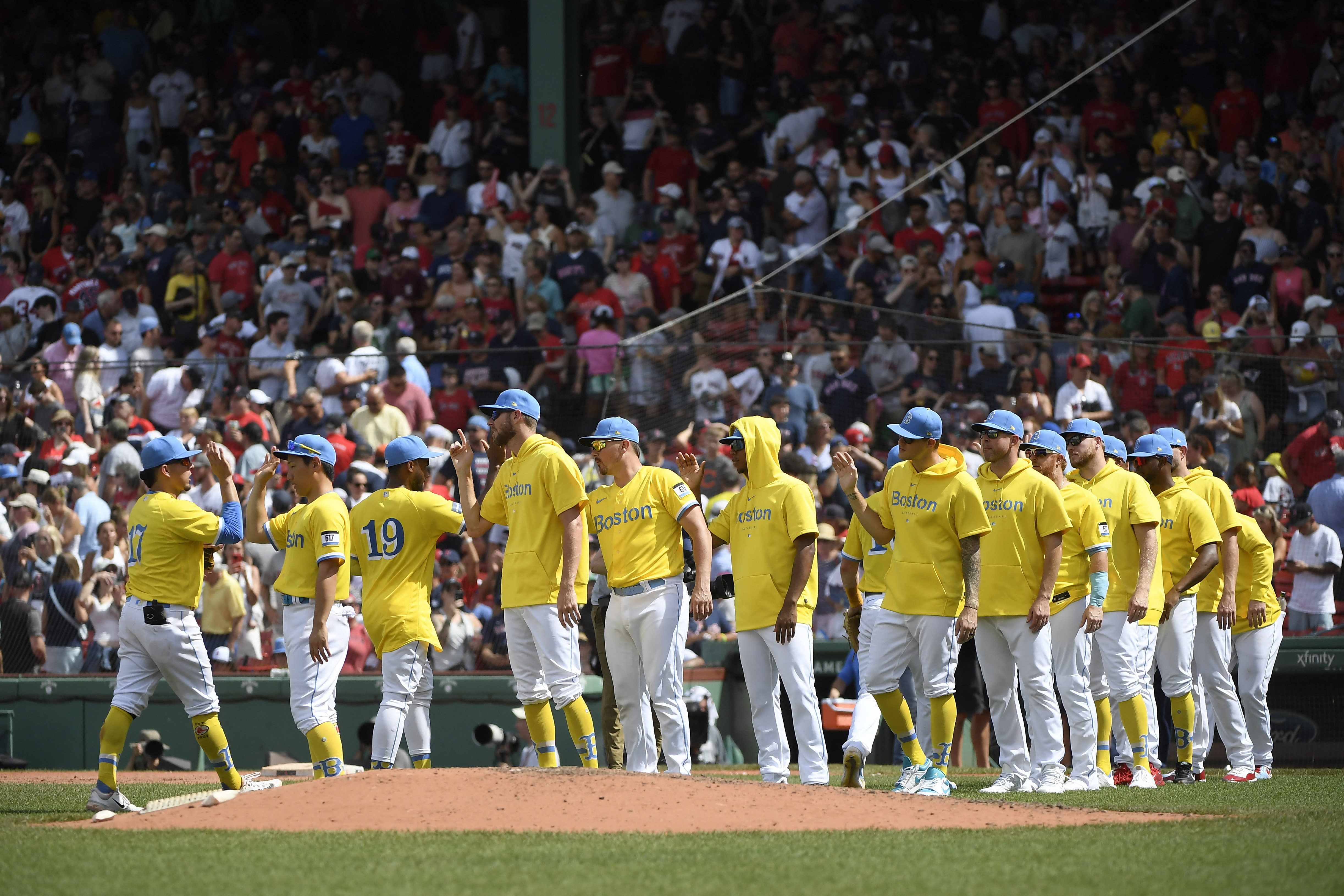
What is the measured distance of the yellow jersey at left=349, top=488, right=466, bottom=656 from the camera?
356 inches

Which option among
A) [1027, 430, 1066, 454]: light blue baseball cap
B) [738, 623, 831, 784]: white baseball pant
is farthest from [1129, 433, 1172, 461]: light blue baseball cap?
[738, 623, 831, 784]: white baseball pant

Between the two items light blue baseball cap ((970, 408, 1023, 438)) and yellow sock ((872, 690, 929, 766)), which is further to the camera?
light blue baseball cap ((970, 408, 1023, 438))

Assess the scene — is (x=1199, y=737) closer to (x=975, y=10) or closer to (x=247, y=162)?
(x=975, y=10)

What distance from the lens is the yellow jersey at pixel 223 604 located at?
13.5m

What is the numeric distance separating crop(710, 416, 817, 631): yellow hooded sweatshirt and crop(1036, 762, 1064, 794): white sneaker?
1.58m

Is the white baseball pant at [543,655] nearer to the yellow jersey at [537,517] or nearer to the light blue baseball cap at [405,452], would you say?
the yellow jersey at [537,517]

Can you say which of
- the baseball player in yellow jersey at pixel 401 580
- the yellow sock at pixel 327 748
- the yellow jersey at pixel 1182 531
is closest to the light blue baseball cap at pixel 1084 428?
the yellow jersey at pixel 1182 531

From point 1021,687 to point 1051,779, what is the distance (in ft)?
1.77

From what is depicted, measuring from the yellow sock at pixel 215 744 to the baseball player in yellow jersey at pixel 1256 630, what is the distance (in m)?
6.58

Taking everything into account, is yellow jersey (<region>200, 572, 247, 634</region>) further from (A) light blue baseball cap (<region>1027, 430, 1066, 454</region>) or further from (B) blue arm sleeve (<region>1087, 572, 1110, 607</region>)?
(B) blue arm sleeve (<region>1087, 572, 1110, 607</region>)

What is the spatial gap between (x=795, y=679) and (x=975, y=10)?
577 inches

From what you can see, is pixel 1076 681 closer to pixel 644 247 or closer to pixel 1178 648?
pixel 1178 648

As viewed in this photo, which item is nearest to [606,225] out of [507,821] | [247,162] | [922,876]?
[247,162]

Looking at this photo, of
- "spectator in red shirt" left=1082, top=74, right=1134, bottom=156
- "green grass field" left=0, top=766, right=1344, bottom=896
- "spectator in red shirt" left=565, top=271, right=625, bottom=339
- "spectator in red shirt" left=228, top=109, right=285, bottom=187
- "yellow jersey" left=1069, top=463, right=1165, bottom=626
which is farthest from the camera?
"spectator in red shirt" left=228, top=109, right=285, bottom=187
